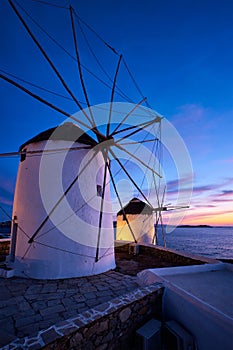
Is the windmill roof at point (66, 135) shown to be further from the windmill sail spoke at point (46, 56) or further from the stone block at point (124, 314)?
the stone block at point (124, 314)

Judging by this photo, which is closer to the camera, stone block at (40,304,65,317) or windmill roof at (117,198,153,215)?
stone block at (40,304,65,317)

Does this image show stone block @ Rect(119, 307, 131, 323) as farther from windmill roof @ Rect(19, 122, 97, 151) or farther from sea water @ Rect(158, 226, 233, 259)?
sea water @ Rect(158, 226, 233, 259)

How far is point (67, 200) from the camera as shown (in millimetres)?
5871

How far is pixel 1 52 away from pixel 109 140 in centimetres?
415

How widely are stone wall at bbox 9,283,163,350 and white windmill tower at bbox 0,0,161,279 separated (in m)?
2.75

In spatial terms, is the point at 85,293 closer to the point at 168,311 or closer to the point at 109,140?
the point at 168,311

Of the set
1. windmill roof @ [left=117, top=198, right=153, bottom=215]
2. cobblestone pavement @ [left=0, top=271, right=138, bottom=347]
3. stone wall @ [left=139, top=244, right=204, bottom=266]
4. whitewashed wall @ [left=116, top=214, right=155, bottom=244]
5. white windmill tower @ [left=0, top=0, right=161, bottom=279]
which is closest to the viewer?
cobblestone pavement @ [left=0, top=271, right=138, bottom=347]

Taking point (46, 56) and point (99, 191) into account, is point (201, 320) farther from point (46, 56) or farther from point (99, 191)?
point (46, 56)

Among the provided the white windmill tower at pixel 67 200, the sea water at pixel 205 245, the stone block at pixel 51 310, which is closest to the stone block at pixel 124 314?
the stone block at pixel 51 310

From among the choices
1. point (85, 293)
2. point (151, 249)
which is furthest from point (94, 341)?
point (151, 249)

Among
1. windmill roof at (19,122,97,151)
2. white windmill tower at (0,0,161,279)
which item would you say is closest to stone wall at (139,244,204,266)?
white windmill tower at (0,0,161,279)

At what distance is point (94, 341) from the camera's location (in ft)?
8.89

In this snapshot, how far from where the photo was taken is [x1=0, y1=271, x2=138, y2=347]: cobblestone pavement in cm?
292

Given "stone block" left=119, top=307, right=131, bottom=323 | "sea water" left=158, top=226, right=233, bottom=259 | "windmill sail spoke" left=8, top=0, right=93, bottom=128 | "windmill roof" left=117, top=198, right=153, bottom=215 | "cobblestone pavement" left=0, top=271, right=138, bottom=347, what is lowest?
"sea water" left=158, top=226, right=233, bottom=259
